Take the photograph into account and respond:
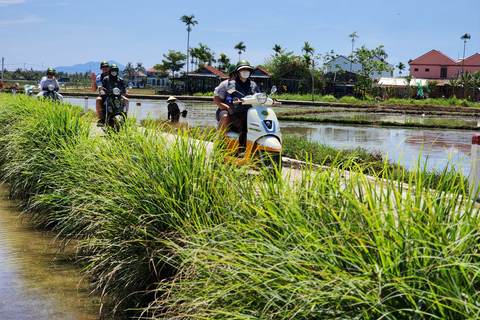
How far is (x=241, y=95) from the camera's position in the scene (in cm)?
769

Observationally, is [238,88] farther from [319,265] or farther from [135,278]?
[319,265]

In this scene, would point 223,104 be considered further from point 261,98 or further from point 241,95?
point 261,98

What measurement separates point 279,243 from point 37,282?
292 centimetres

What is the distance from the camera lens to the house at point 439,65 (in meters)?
80.4

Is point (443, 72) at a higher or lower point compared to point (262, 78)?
higher

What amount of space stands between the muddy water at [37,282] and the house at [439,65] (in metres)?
82.8

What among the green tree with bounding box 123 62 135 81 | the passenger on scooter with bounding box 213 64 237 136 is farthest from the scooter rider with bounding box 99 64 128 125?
the green tree with bounding box 123 62 135 81

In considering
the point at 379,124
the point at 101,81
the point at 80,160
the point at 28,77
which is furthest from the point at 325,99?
the point at 28,77

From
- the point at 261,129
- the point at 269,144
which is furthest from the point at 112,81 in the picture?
the point at 269,144

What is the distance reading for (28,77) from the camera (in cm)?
12700

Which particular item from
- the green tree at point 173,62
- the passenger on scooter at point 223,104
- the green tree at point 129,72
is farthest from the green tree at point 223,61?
the passenger on scooter at point 223,104

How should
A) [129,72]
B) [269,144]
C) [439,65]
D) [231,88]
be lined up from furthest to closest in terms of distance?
[129,72] → [439,65] → [231,88] → [269,144]

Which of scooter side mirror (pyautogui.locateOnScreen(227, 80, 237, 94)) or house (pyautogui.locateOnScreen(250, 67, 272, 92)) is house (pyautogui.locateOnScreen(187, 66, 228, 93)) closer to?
house (pyautogui.locateOnScreen(250, 67, 272, 92))

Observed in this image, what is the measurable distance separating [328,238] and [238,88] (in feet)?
17.2
